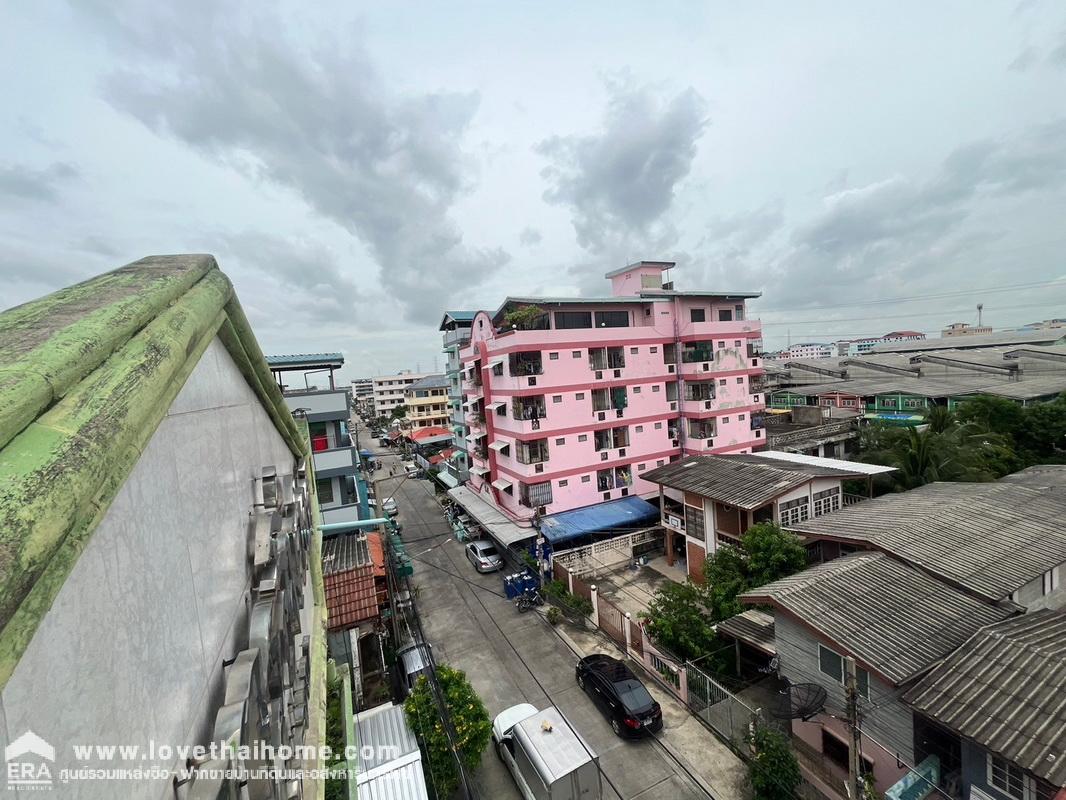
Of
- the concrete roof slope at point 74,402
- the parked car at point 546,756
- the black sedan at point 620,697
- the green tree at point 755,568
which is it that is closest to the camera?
the concrete roof slope at point 74,402

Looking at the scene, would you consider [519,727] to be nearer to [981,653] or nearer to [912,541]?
[981,653]

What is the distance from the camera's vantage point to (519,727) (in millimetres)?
9977

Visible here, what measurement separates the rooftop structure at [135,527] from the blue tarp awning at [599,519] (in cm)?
1718

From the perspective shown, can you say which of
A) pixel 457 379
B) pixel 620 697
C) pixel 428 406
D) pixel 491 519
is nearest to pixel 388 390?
pixel 428 406

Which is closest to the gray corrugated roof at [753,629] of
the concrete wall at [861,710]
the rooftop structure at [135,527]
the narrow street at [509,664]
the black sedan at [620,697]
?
the concrete wall at [861,710]

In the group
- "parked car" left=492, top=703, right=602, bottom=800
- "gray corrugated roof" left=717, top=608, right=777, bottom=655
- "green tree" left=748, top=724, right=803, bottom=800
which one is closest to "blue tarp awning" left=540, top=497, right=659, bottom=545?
"gray corrugated roof" left=717, top=608, right=777, bottom=655

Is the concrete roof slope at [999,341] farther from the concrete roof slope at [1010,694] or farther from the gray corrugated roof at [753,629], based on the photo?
the concrete roof slope at [1010,694]

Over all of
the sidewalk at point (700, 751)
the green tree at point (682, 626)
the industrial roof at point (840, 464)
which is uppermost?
the industrial roof at point (840, 464)

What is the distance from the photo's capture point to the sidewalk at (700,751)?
959cm

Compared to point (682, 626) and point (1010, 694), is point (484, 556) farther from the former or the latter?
point (1010, 694)

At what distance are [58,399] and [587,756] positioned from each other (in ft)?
35.7

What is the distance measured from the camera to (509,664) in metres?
14.2

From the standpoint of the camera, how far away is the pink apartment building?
67.9 ft

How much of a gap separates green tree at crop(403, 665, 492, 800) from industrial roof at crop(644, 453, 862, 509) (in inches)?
392
